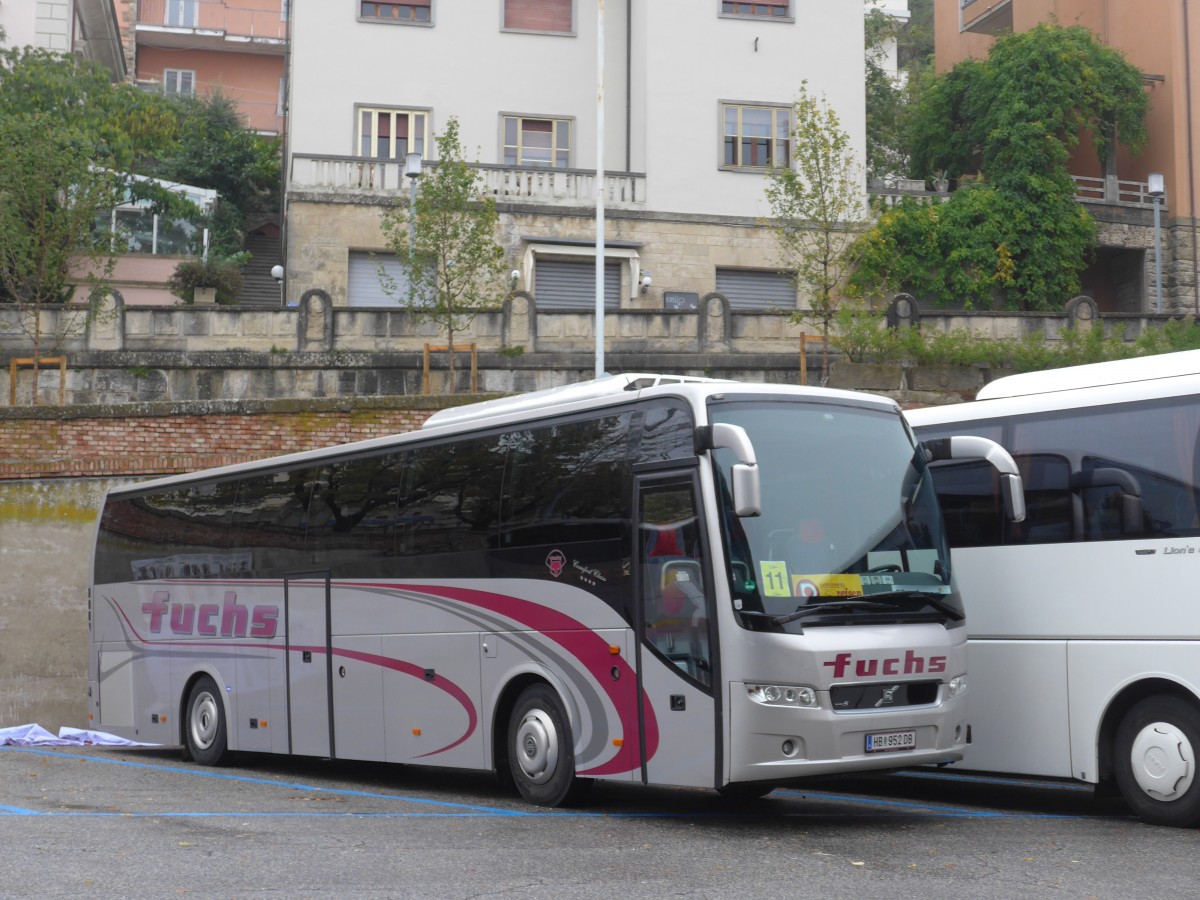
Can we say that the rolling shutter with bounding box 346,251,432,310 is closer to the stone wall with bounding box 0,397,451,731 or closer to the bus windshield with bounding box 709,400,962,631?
the stone wall with bounding box 0,397,451,731

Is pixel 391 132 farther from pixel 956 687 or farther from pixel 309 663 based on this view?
pixel 956 687

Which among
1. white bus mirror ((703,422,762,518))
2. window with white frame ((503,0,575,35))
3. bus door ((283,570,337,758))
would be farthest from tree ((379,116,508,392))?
white bus mirror ((703,422,762,518))

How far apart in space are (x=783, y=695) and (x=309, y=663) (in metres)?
6.36

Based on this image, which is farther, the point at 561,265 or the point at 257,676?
the point at 561,265

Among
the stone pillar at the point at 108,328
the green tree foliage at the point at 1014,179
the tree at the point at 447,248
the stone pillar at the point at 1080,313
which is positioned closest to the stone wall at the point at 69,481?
the tree at the point at 447,248

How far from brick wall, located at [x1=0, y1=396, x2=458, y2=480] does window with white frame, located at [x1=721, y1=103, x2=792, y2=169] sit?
785 inches

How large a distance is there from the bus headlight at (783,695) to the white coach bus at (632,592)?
0.01 meters

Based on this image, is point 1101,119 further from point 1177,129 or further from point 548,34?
point 548,34

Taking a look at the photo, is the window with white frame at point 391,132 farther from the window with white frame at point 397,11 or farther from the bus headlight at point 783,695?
the bus headlight at point 783,695

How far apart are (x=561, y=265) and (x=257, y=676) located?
79.0 ft

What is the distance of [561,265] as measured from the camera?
38.2m

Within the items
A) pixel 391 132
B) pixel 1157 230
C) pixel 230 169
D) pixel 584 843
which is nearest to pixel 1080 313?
pixel 1157 230

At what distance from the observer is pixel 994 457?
10.9 meters

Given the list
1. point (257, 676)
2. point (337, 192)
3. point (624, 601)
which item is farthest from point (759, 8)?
point (624, 601)
